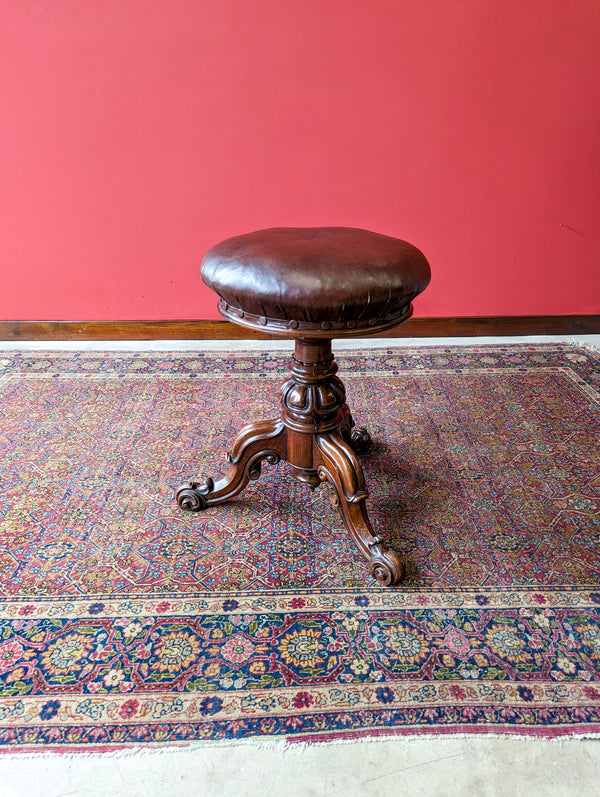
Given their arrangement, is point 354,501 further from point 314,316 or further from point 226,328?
point 226,328

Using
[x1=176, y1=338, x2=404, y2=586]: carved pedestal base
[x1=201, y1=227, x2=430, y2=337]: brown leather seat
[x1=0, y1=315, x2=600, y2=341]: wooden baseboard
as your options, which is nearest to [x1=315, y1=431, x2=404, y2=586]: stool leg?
[x1=176, y1=338, x2=404, y2=586]: carved pedestal base

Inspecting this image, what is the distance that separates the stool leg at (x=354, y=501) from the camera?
142cm

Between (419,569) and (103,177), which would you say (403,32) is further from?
(419,569)

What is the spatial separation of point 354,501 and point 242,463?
37 centimetres

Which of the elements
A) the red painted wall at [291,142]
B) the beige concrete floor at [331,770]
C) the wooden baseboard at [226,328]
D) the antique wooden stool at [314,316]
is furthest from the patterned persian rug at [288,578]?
the red painted wall at [291,142]

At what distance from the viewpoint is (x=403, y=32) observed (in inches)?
91.9

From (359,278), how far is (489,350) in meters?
1.71

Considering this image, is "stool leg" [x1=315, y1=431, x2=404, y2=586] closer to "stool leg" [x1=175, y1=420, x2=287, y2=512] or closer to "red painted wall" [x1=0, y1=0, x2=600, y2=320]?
"stool leg" [x1=175, y1=420, x2=287, y2=512]

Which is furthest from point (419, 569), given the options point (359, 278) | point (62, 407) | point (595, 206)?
point (595, 206)

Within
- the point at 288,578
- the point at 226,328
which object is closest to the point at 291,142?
the point at 226,328

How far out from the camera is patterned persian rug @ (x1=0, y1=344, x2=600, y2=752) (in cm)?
116

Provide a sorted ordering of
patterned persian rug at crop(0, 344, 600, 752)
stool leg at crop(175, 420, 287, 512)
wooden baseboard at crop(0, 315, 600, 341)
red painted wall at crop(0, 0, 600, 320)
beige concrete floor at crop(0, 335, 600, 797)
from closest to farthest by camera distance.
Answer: beige concrete floor at crop(0, 335, 600, 797)
patterned persian rug at crop(0, 344, 600, 752)
stool leg at crop(175, 420, 287, 512)
red painted wall at crop(0, 0, 600, 320)
wooden baseboard at crop(0, 315, 600, 341)

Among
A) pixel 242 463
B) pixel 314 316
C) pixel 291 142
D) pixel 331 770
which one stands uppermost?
pixel 291 142

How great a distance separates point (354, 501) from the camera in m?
1.47
